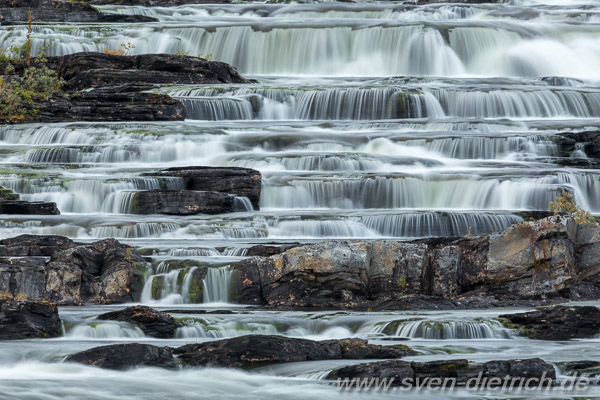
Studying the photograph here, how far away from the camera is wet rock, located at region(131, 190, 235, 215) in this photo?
2084 centimetres

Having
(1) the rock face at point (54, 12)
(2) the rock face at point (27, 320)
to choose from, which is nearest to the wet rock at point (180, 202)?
(2) the rock face at point (27, 320)

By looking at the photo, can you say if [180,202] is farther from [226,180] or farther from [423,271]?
[423,271]

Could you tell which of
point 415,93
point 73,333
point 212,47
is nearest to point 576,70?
point 415,93

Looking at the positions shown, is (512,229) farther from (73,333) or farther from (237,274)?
(73,333)

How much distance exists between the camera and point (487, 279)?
15648 mm

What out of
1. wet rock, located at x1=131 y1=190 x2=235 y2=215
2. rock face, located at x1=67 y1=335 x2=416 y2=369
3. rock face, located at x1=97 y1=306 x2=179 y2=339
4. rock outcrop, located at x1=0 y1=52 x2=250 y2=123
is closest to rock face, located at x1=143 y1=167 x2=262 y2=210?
wet rock, located at x1=131 y1=190 x2=235 y2=215

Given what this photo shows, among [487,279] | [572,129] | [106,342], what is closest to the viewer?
[106,342]

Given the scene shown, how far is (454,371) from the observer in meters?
10.5

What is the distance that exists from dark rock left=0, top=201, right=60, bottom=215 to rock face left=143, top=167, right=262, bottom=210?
2.83 m

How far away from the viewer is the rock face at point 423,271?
15.3 metres

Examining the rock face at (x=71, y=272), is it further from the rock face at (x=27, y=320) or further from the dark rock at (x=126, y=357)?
the dark rock at (x=126, y=357)

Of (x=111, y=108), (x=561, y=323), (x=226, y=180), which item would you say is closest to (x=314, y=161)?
(x=226, y=180)

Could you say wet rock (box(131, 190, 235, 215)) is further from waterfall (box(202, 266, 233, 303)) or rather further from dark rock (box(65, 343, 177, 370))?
dark rock (box(65, 343, 177, 370))

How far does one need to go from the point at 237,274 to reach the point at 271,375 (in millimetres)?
4701
